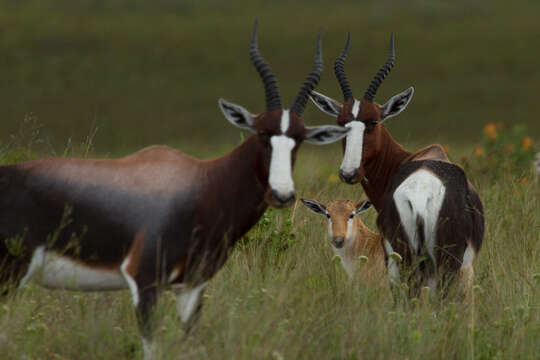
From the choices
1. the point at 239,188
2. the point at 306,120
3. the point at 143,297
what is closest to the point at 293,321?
the point at 239,188

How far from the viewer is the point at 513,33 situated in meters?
53.6

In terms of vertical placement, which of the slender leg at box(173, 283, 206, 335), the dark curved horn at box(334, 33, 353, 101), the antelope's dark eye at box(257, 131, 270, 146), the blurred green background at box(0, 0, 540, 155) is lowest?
the slender leg at box(173, 283, 206, 335)

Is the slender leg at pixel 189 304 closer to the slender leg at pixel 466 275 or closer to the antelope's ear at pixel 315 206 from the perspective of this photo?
the slender leg at pixel 466 275

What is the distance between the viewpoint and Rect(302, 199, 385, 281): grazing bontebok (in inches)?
306

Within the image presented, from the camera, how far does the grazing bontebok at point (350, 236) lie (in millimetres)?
7773

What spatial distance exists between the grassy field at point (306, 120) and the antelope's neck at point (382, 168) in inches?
29.9

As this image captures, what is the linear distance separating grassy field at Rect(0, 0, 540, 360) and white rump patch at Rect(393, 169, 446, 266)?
488 mm

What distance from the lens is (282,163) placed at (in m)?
4.50

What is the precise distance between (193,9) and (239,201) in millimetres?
57291

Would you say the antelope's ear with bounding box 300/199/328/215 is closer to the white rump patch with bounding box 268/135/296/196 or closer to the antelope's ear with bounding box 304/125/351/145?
the antelope's ear with bounding box 304/125/351/145

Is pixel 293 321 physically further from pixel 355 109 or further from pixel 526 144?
pixel 526 144

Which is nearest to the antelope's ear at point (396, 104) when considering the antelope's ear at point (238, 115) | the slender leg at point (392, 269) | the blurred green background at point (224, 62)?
the slender leg at point (392, 269)

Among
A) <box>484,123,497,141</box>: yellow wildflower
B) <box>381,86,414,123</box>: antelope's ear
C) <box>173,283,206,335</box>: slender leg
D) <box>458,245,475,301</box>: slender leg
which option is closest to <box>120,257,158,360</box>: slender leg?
<box>173,283,206,335</box>: slender leg

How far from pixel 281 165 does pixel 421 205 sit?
1.78 meters
